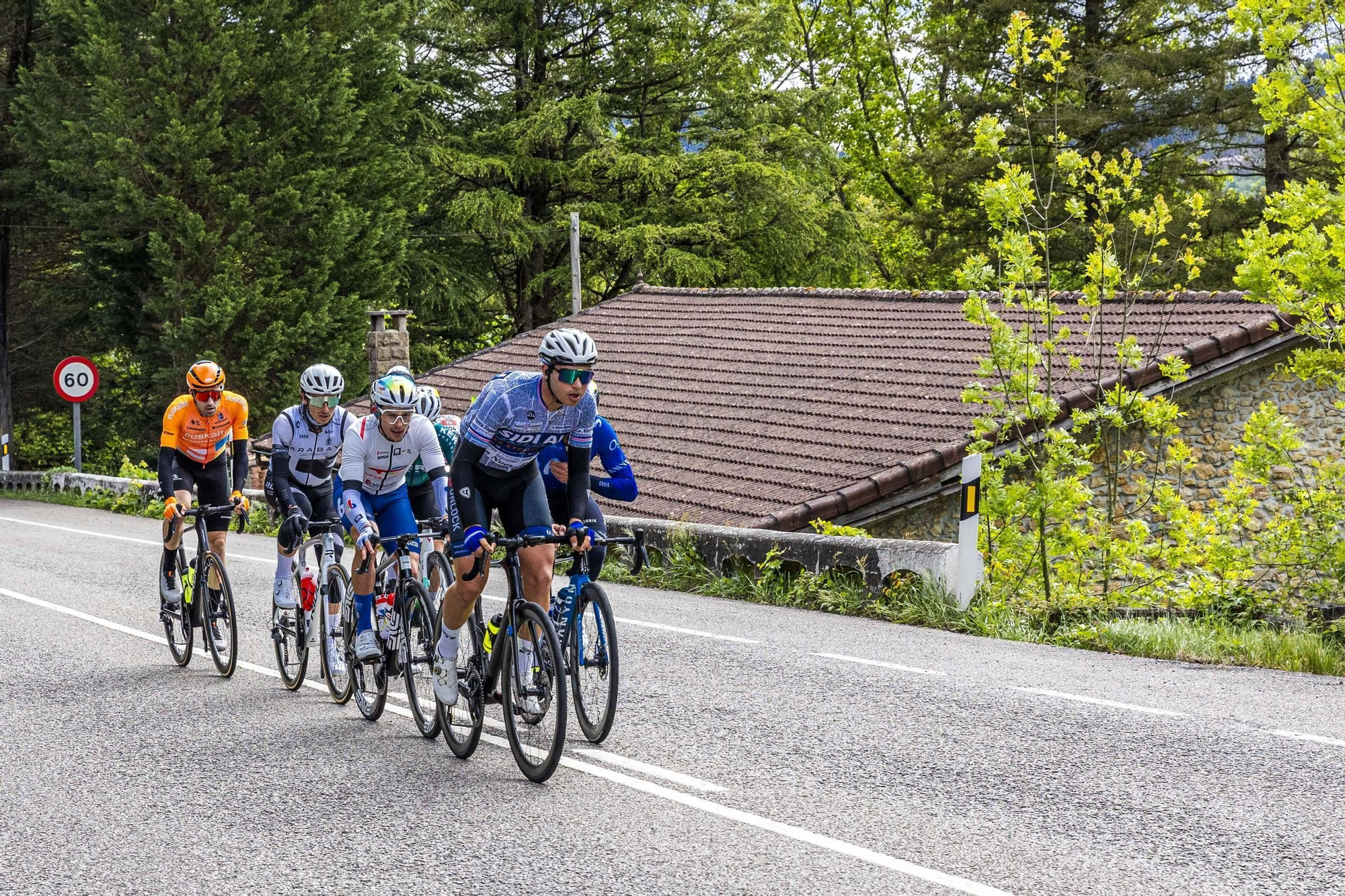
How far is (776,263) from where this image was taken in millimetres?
38750

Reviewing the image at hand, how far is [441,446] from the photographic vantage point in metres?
8.67

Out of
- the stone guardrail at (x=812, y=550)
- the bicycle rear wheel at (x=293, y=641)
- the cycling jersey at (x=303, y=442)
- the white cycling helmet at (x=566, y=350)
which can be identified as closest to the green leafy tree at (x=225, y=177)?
the stone guardrail at (x=812, y=550)

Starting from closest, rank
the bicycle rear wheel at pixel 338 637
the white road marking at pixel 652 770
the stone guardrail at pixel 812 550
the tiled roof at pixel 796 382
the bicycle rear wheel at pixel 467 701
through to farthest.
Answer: the white road marking at pixel 652 770
the bicycle rear wheel at pixel 467 701
the bicycle rear wheel at pixel 338 637
the stone guardrail at pixel 812 550
the tiled roof at pixel 796 382

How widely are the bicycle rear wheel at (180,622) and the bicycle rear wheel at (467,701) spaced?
3091mm

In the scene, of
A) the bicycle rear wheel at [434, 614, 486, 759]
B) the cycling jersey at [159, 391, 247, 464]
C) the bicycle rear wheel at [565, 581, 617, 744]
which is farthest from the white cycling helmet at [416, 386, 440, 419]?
the bicycle rear wheel at [565, 581, 617, 744]

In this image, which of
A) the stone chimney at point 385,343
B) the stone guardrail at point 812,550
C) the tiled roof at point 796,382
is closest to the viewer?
the stone guardrail at point 812,550

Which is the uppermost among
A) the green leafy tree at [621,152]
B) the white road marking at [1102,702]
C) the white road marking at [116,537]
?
the green leafy tree at [621,152]

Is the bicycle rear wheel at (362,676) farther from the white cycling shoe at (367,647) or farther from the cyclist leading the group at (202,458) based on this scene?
the cyclist leading the group at (202,458)

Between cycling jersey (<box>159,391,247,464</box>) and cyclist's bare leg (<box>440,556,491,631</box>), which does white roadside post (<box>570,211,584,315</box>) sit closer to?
cycling jersey (<box>159,391,247,464</box>)

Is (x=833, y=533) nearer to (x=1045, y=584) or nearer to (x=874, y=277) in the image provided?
(x=1045, y=584)

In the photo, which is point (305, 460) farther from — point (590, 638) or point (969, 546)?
point (969, 546)

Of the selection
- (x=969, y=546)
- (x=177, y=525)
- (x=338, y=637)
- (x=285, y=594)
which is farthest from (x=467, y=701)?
(x=969, y=546)

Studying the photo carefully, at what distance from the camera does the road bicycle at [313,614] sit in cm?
759

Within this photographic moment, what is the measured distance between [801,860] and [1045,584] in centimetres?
678
